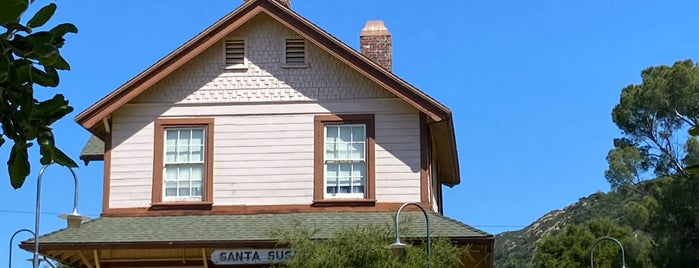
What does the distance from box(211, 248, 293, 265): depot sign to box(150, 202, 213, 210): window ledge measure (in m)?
1.60

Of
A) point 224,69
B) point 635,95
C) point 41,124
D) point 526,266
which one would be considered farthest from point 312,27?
point 526,266

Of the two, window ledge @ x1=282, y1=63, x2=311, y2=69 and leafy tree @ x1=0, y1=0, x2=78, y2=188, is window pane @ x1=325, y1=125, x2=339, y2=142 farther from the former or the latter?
leafy tree @ x1=0, y1=0, x2=78, y2=188

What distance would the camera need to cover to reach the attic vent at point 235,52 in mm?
19172

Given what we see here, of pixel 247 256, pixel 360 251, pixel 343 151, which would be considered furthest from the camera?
pixel 343 151

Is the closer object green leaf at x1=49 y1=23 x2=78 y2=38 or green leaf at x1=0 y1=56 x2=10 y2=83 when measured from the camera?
green leaf at x1=0 y1=56 x2=10 y2=83

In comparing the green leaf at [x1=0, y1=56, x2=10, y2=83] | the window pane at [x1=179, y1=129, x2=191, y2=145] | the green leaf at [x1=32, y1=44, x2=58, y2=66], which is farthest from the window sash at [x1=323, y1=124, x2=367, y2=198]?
the green leaf at [x1=0, y1=56, x2=10, y2=83]

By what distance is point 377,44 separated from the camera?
20.5 meters

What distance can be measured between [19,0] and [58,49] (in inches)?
15.1

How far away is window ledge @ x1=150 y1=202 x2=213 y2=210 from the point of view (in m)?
18.7

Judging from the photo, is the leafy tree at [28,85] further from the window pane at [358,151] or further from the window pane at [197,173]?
the window pane at [197,173]

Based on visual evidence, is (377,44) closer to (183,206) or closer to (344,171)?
(344,171)

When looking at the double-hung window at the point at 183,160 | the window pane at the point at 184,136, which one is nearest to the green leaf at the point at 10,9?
the double-hung window at the point at 183,160

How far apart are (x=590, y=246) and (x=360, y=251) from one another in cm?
3140

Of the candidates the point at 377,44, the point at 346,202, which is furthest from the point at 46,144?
the point at 377,44
